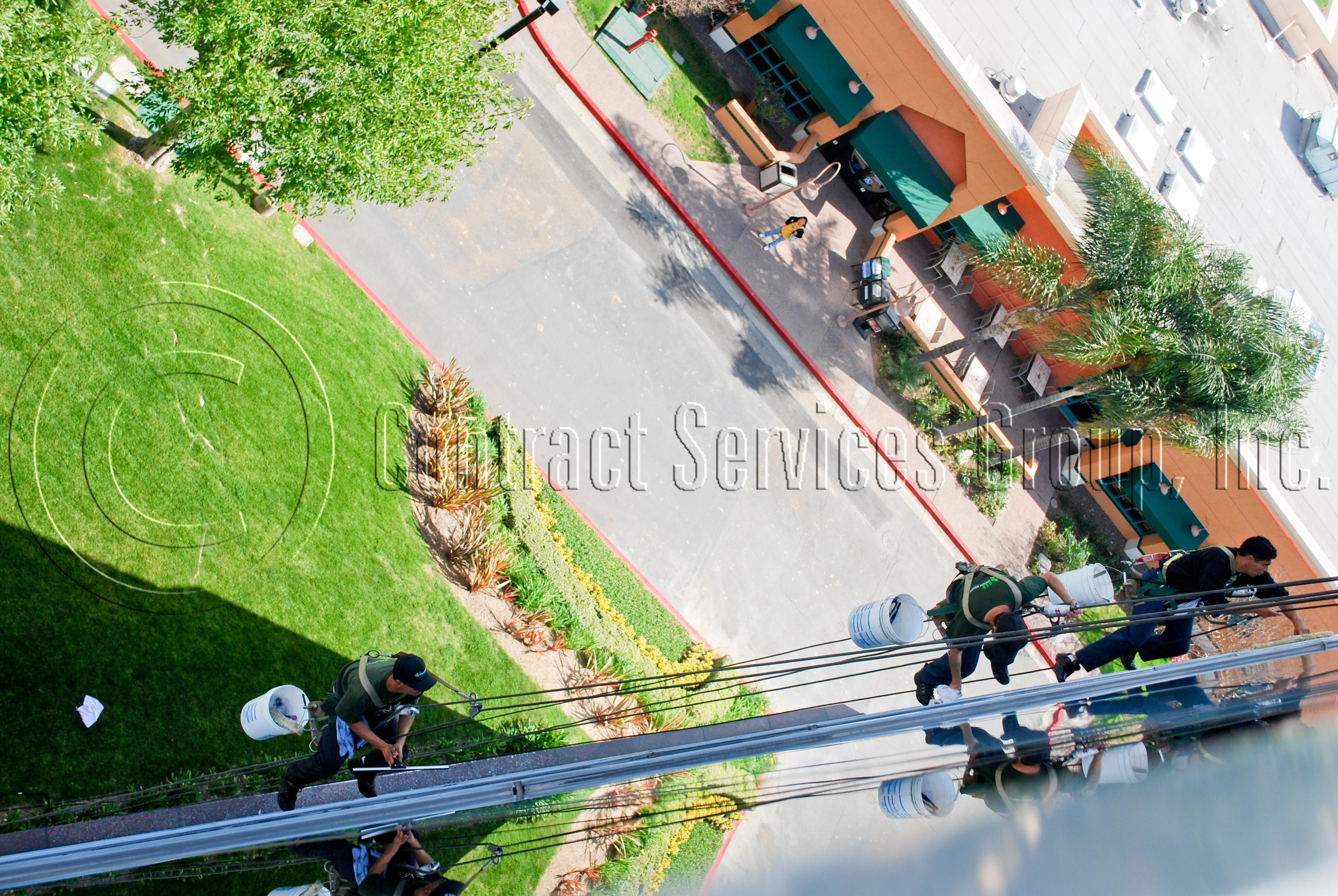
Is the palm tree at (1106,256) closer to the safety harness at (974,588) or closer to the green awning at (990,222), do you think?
the green awning at (990,222)

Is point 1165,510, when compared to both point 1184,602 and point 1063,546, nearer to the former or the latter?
point 1063,546

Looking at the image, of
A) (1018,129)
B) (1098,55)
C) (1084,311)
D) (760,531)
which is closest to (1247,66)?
(1098,55)

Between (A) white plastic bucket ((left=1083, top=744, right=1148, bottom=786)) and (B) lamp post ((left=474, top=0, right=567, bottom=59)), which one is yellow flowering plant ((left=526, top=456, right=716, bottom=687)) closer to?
(B) lamp post ((left=474, top=0, right=567, bottom=59))

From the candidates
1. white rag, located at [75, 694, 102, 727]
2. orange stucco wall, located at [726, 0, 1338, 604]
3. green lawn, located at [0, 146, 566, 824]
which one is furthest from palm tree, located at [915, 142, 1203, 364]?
white rag, located at [75, 694, 102, 727]

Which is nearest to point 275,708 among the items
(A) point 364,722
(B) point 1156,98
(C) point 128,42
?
(A) point 364,722

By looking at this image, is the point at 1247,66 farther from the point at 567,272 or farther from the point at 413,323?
the point at 413,323

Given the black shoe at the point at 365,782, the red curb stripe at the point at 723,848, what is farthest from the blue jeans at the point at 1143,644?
the black shoe at the point at 365,782
